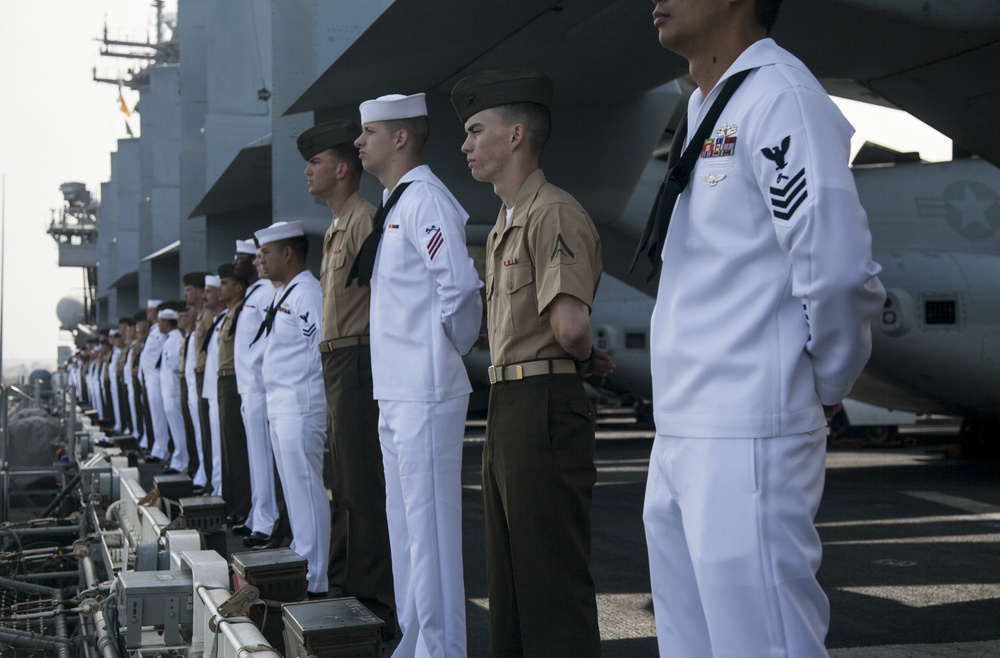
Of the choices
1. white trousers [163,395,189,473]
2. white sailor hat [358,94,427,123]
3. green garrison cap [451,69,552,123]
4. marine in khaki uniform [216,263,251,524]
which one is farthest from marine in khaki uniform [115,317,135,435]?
green garrison cap [451,69,552,123]

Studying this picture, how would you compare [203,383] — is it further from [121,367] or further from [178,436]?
[121,367]

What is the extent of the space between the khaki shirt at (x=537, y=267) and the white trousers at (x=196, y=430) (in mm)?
7163

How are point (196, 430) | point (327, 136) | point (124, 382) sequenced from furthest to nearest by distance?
point (124, 382) < point (196, 430) < point (327, 136)

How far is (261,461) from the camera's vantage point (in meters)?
6.76

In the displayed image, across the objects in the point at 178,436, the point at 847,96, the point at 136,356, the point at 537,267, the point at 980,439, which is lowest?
the point at 980,439

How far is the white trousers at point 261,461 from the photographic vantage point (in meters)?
6.68

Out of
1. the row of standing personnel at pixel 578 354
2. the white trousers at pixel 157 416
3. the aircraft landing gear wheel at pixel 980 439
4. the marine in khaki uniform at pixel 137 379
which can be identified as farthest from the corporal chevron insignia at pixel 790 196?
the marine in khaki uniform at pixel 137 379

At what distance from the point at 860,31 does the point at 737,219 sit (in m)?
4.06

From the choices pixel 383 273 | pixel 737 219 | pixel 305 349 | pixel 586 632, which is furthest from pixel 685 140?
pixel 305 349

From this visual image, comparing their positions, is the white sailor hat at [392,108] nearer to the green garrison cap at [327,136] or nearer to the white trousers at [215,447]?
the green garrison cap at [327,136]

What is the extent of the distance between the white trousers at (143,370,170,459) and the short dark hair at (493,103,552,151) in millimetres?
11158

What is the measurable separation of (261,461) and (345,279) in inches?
114

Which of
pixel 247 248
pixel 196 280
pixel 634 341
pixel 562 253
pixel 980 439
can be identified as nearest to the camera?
pixel 562 253

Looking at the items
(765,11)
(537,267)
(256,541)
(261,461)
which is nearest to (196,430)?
(261,461)
